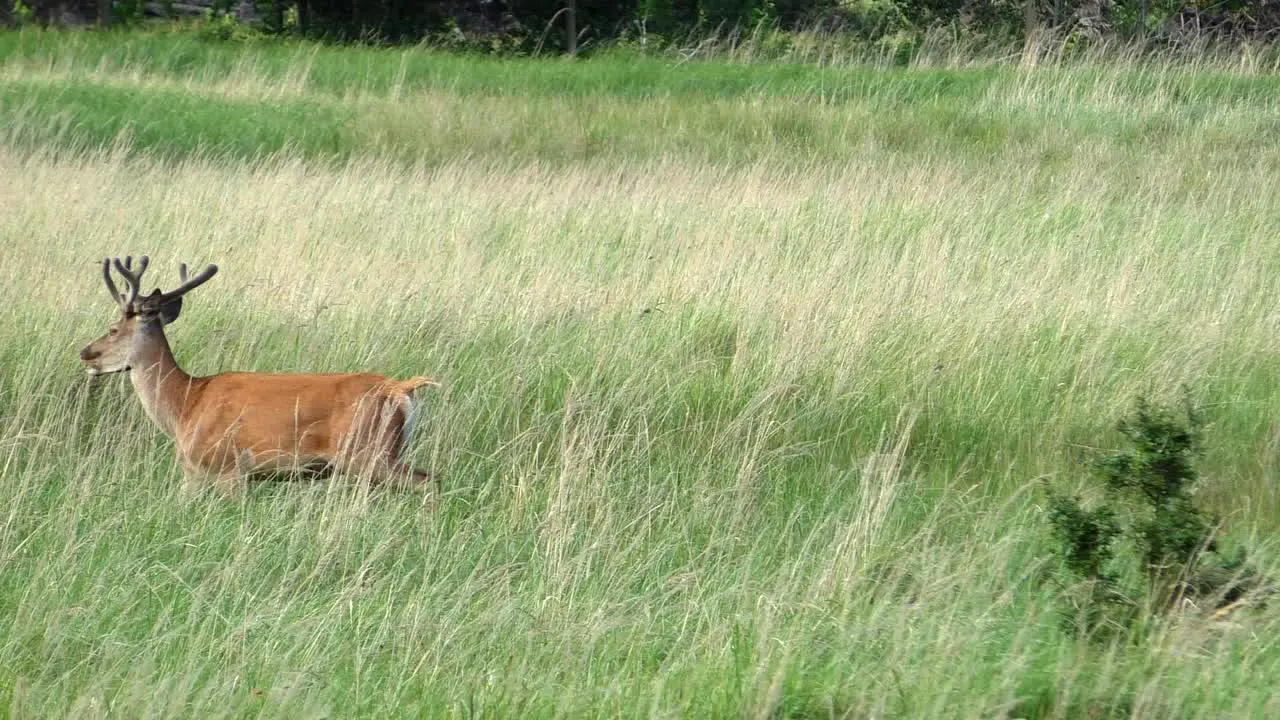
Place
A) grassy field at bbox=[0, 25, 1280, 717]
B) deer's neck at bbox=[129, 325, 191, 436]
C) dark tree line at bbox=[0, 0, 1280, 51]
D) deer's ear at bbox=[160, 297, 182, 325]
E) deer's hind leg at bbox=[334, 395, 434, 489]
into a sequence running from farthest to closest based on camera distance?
dark tree line at bbox=[0, 0, 1280, 51] → deer's ear at bbox=[160, 297, 182, 325] → deer's neck at bbox=[129, 325, 191, 436] → deer's hind leg at bbox=[334, 395, 434, 489] → grassy field at bbox=[0, 25, 1280, 717]

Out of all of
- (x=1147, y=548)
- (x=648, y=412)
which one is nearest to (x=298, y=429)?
(x=648, y=412)

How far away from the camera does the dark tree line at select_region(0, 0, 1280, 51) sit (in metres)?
20.9

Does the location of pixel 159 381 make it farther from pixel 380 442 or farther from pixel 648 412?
pixel 648 412

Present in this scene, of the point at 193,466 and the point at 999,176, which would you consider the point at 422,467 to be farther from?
the point at 999,176

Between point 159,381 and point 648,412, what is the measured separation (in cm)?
170

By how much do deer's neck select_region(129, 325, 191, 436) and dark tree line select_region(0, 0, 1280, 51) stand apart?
15.7 m

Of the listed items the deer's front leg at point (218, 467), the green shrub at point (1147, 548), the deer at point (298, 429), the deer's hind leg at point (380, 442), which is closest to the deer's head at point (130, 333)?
the deer at point (298, 429)

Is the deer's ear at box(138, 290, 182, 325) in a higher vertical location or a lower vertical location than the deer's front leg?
higher

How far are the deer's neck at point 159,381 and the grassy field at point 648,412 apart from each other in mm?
171

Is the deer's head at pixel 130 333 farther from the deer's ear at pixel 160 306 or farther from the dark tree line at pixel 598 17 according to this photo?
the dark tree line at pixel 598 17

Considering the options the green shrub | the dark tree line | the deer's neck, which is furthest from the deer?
the dark tree line

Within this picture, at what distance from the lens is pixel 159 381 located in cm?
501

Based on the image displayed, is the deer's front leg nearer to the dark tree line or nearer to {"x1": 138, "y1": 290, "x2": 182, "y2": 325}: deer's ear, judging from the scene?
{"x1": 138, "y1": 290, "x2": 182, "y2": 325}: deer's ear

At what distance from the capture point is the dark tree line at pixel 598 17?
20.9 meters
